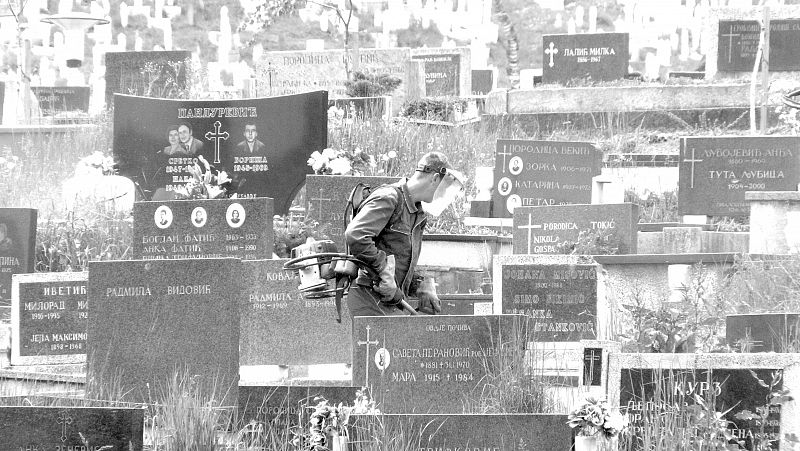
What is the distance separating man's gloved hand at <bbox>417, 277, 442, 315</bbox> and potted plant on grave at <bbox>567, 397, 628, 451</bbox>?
7.18 ft

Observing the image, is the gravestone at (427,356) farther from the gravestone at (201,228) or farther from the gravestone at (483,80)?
the gravestone at (483,80)

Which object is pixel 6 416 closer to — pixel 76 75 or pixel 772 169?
pixel 772 169

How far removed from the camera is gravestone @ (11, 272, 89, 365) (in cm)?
955

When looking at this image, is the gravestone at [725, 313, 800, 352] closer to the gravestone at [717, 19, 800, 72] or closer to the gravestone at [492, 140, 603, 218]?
the gravestone at [492, 140, 603, 218]

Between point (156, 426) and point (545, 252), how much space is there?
4.88 meters

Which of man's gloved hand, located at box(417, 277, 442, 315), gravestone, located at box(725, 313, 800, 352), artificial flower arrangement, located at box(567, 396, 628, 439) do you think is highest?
man's gloved hand, located at box(417, 277, 442, 315)

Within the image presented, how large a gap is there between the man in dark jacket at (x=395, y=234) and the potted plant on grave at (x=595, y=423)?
6.53ft

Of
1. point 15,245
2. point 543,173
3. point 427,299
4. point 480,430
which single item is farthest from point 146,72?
point 480,430

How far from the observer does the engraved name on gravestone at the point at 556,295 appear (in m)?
9.39

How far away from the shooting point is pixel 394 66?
20.9 meters

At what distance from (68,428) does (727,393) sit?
3158 millimetres

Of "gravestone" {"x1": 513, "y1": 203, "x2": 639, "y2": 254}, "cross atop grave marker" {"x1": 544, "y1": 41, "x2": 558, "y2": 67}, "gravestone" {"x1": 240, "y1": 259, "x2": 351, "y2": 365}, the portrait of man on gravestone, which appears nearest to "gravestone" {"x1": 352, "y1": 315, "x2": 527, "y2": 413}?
"gravestone" {"x1": 240, "y1": 259, "x2": 351, "y2": 365}

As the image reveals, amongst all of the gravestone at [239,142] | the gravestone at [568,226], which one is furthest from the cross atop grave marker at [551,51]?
the gravestone at [568,226]

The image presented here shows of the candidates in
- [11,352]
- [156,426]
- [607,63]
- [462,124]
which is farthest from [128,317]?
[607,63]
